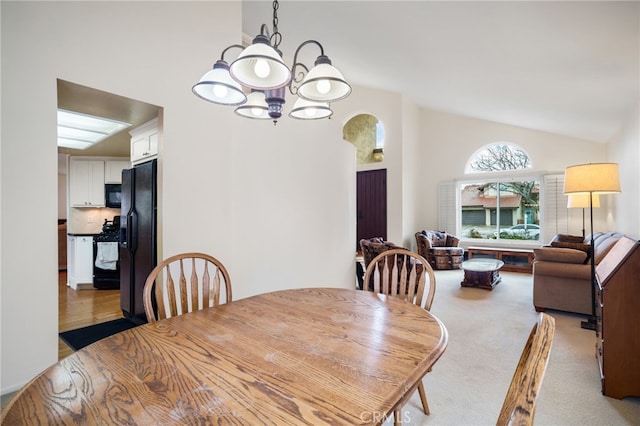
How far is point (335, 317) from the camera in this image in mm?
1304

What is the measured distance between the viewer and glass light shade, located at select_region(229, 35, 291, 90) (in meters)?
1.36

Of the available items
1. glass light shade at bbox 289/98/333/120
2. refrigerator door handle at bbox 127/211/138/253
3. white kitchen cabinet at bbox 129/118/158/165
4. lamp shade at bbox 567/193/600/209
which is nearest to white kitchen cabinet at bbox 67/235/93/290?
refrigerator door handle at bbox 127/211/138/253

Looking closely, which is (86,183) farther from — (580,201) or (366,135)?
(580,201)

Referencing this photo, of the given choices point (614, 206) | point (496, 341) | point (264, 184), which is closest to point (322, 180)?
point (264, 184)

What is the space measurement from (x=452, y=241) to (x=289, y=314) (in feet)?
19.6

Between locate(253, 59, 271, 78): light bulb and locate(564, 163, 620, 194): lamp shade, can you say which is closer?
locate(253, 59, 271, 78): light bulb

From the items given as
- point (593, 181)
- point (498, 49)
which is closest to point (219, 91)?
point (498, 49)

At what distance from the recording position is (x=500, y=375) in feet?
7.06

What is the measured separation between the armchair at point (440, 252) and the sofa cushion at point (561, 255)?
2626mm

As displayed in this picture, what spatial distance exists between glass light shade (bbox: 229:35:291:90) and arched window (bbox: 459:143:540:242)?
652 cm

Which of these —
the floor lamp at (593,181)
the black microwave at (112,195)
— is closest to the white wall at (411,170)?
the floor lamp at (593,181)

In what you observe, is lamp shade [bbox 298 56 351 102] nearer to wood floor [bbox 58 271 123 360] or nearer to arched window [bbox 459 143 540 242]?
wood floor [bbox 58 271 123 360]

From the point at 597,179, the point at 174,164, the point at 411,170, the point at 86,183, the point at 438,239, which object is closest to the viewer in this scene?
the point at 174,164

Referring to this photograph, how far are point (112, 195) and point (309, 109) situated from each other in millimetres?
4643
